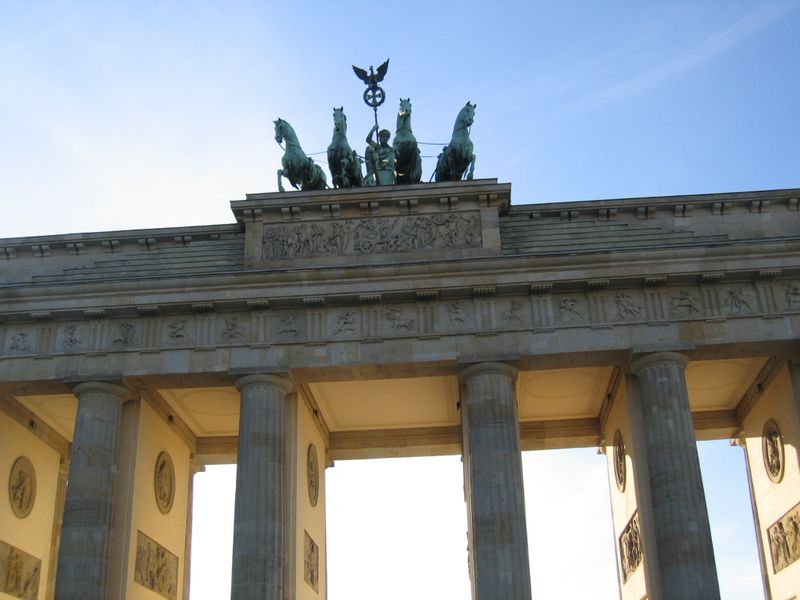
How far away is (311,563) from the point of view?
2658cm

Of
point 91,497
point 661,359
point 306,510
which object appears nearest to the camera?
point 91,497

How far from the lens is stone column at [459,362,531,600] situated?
2214 cm

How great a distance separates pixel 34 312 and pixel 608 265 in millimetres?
15530

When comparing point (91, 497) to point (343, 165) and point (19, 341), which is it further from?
point (343, 165)

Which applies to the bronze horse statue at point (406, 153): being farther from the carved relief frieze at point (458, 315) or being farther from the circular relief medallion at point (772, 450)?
the circular relief medallion at point (772, 450)

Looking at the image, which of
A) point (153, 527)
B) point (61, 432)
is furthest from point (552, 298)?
point (61, 432)

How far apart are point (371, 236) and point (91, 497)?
33.4 ft

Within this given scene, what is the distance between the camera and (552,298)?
25078 millimetres

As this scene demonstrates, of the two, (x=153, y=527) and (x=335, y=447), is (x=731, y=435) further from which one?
(x=153, y=527)

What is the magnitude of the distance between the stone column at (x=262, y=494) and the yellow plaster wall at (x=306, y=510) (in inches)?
43.1

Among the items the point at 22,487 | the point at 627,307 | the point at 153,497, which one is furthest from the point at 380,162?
the point at 22,487

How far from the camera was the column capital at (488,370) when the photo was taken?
24.3m

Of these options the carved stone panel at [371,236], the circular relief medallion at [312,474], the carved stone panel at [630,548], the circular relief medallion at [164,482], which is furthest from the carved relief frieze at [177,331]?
the carved stone panel at [630,548]

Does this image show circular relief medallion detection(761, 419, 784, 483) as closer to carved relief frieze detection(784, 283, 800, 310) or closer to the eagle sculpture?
carved relief frieze detection(784, 283, 800, 310)
